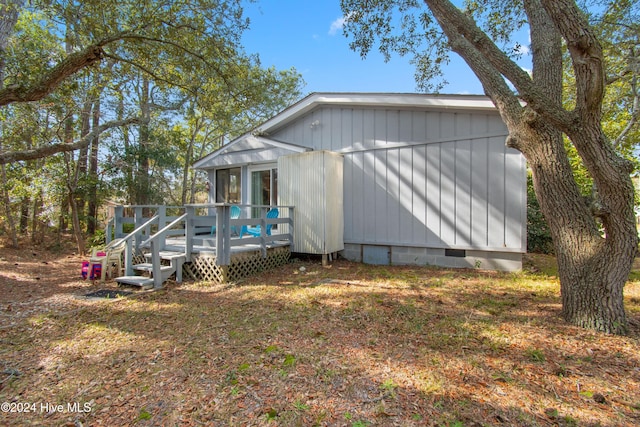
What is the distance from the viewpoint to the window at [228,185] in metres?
8.65

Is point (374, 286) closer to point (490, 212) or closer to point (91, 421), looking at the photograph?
point (490, 212)

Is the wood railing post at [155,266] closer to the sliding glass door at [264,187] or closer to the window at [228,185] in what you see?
the sliding glass door at [264,187]

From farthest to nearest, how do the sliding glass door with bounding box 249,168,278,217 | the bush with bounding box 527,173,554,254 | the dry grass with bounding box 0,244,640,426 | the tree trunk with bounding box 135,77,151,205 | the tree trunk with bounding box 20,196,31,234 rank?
the tree trunk with bounding box 135,77,151,205, the tree trunk with bounding box 20,196,31,234, the bush with bounding box 527,173,554,254, the sliding glass door with bounding box 249,168,278,217, the dry grass with bounding box 0,244,640,426

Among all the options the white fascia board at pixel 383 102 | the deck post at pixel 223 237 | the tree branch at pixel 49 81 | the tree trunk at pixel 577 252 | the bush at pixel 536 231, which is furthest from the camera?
the bush at pixel 536 231

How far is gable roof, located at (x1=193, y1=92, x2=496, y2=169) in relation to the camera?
6.06m

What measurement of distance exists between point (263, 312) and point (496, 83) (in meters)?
4.13

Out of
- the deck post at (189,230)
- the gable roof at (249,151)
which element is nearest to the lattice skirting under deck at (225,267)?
the deck post at (189,230)

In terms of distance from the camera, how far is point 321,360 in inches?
105

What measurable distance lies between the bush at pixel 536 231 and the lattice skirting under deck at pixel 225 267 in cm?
794

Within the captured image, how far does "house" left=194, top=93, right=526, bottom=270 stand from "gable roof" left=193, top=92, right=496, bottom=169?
0.08 ft

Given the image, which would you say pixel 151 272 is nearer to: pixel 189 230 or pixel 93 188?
pixel 189 230

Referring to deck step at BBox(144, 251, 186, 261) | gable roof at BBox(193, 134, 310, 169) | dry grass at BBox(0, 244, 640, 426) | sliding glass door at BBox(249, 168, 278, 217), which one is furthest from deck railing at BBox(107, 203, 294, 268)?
gable roof at BBox(193, 134, 310, 169)

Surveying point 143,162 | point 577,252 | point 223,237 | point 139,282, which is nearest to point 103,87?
point 143,162

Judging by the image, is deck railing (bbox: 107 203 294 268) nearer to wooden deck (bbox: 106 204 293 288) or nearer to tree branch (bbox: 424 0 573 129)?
wooden deck (bbox: 106 204 293 288)
